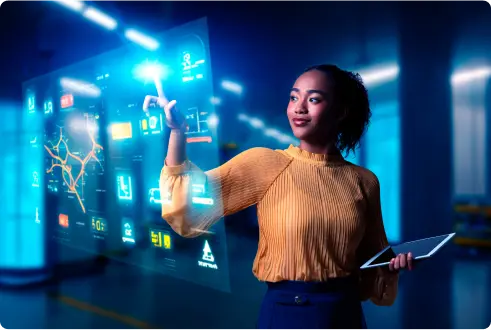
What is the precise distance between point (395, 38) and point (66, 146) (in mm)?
2044

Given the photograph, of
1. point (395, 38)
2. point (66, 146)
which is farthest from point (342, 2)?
point (66, 146)

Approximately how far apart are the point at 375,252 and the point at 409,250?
0.51 feet

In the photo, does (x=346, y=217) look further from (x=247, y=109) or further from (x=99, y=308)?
(x=99, y=308)

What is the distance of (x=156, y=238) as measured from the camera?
8.11 ft

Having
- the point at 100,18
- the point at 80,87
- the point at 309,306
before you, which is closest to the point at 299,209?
the point at 309,306

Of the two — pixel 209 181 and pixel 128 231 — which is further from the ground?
pixel 209 181

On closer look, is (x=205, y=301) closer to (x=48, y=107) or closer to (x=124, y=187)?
(x=124, y=187)

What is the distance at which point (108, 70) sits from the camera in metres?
2.62

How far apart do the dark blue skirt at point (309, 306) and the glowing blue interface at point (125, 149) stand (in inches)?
33.6

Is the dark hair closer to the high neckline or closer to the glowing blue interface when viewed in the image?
the high neckline

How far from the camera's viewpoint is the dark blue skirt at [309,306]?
1311mm

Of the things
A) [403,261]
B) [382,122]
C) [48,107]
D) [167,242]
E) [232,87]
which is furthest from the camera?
[48,107]

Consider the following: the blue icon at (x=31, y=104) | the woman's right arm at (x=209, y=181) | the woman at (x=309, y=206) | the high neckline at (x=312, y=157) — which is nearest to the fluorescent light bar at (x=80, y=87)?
the blue icon at (x=31, y=104)

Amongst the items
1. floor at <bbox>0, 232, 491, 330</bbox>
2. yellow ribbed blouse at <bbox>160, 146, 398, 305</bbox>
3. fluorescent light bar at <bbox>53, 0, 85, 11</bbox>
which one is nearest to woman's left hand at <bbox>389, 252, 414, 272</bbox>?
yellow ribbed blouse at <bbox>160, 146, 398, 305</bbox>
